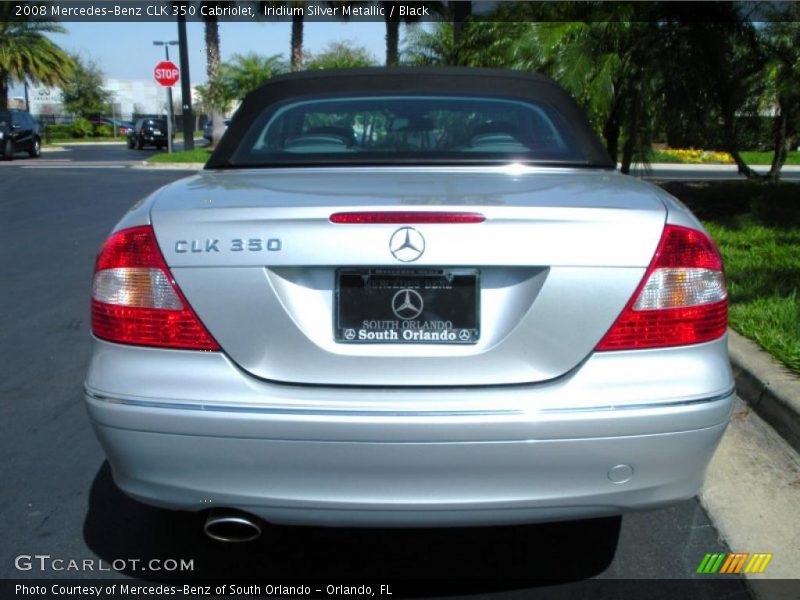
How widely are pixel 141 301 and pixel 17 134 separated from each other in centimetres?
2989

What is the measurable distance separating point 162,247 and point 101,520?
1.36 m

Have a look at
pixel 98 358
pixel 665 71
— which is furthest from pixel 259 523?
pixel 665 71

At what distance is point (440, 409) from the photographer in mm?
2340

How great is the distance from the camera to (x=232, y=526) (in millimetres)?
2568

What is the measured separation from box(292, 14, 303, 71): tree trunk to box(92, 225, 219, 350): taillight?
31826 mm

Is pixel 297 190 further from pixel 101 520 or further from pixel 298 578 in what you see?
pixel 101 520

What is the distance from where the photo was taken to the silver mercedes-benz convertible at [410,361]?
2355 mm

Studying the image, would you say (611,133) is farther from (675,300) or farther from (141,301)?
(141,301)

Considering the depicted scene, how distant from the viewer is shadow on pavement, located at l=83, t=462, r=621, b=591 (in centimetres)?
297

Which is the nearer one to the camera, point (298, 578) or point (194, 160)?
point (298, 578)

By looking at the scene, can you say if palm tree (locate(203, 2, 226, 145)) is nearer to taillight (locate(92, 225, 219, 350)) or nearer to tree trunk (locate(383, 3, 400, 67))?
tree trunk (locate(383, 3, 400, 67))

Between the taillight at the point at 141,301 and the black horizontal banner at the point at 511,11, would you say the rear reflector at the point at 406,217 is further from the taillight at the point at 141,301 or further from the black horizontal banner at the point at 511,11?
the black horizontal banner at the point at 511,11

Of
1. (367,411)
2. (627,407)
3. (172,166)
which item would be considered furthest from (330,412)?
(172,166)

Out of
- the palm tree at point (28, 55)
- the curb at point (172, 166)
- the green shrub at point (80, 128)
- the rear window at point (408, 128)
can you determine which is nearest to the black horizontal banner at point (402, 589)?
the rear window at point (408, 128)
